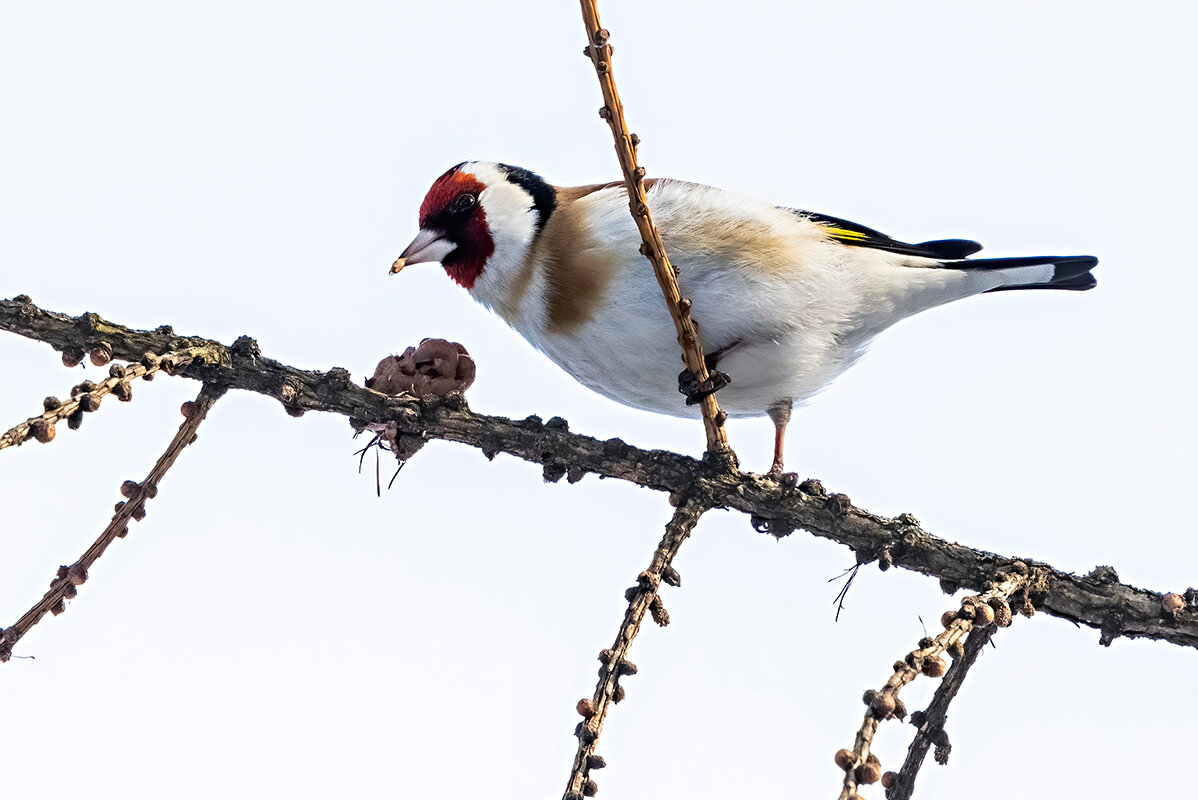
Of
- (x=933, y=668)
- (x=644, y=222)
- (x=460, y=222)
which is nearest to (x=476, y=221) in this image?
(x=460, y=222)

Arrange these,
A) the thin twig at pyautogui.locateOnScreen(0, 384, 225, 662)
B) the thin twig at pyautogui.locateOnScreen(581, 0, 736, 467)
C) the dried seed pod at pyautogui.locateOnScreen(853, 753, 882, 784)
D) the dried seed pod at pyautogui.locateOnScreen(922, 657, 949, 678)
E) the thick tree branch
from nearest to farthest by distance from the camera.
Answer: the dried seed pod at pyautogui.locateOnScreen(853, 753, 882, 784) → the dried seed pod at pyautogui.locateOnScreen(922, 657, 949, 678) → the thin twig at pyautogui.locateOnScreen(581, 0, 736, 467) → the thin twig at pyautogui.locateOnScreen(0, 384, 225, 662) → the thick tree branch

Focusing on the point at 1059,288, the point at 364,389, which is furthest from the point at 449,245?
the point at 1059,288

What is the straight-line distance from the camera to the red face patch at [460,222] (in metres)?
3.29

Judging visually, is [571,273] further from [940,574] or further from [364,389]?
[940,574]

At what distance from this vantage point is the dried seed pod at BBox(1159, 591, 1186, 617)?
8.42ft

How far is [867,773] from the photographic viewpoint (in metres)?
1.43

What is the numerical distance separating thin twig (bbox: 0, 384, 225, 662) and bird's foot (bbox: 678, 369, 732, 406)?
1055 millimetres

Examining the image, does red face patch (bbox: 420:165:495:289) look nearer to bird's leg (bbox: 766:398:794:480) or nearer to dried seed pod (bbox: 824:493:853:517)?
bird's leg (bbox: 766:398:794:480)

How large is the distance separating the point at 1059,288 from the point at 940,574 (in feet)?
4.74

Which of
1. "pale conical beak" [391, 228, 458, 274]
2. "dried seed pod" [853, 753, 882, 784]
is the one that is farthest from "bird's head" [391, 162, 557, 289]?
"dried seed pod" [853, 753, 882, 784]

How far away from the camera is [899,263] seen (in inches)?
135

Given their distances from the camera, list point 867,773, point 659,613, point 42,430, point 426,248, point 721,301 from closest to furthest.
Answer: point 867,773 → point 42,430 → point 659,613 → point 721,301 → point 426,248

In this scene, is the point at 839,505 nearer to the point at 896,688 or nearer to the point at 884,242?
the point at 896,688

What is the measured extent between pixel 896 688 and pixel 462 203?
2.24 metres
